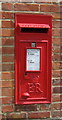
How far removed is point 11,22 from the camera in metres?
3.35

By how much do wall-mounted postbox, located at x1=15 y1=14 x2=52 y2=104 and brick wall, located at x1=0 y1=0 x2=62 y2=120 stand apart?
7cm

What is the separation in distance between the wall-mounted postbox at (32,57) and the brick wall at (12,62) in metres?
0.07

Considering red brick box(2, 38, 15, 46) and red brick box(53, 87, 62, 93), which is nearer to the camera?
red brick box(2, 38, 15, 46)

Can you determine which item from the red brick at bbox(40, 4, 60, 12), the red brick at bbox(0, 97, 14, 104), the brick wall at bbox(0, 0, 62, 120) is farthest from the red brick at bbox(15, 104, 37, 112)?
the red brick at bbox(40, 4, 60, 12)

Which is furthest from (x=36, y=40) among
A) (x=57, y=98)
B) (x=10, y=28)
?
(x=57, y=98)

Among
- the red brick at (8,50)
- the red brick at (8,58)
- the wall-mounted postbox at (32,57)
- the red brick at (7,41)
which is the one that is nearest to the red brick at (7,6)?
the wall-mounted postbox at (32,57)

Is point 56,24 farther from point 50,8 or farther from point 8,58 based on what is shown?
point 8,58

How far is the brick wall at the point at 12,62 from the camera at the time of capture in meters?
3.35

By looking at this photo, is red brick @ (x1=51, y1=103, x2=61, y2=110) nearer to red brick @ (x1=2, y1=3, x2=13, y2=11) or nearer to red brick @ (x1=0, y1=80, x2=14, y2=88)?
red brick @ (x1=0, y1=80, x2=14, y2=88)

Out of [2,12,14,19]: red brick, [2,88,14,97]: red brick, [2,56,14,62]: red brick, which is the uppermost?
[2,12,14,19]: red brick

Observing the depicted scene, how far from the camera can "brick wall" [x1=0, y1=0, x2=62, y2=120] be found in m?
3.35

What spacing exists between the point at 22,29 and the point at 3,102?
99cm

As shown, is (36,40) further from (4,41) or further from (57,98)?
(57,98)

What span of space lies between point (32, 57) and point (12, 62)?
0.27 metres
